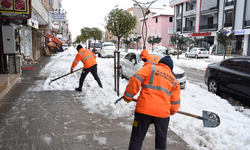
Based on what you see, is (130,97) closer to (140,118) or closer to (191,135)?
(140,118)

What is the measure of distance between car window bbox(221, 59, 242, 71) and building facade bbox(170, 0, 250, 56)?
26.3 metres

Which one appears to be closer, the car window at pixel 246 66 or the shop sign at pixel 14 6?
the car window at pixel 246 66

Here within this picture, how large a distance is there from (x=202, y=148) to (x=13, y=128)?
3.59 metres

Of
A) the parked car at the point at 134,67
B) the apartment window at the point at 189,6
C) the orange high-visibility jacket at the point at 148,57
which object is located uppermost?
the apartment window at the point at 189,6

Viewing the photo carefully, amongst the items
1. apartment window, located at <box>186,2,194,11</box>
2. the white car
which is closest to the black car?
the white car

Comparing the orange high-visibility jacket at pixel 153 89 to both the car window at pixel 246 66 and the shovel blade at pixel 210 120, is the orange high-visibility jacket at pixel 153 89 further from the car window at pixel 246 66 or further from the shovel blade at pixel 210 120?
the car window at pixel 246 66

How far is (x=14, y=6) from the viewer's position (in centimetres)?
916

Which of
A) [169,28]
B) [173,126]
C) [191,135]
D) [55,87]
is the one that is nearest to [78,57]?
[55,87]

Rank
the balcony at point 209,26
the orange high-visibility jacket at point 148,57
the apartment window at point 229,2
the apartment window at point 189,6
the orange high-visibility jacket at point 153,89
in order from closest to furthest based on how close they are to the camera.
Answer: the orange high-visibility jacket at point 153,89 < the orange high-visibility jacket at point 148,57 < the apartment window at point 229,2 < the balcony at point 209,26 < the apartment window at point 189,6

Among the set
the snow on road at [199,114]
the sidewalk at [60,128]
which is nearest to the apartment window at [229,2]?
the snow on road at [199,114]

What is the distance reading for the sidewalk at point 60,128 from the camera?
12.3 feet

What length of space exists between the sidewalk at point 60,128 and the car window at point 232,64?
12.0 feet

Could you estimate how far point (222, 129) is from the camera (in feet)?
14.1

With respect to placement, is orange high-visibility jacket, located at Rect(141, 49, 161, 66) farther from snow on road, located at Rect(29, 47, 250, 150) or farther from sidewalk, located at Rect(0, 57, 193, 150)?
sidewalk, located at Rect(0, 57, 193, 150)
